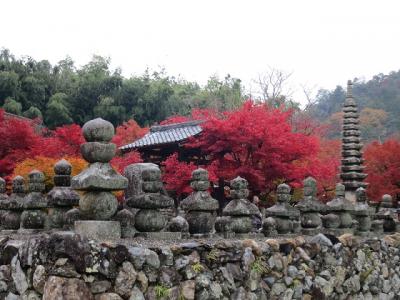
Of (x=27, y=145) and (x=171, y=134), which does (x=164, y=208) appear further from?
(x=171, y=134)

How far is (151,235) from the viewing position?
5.24 metres

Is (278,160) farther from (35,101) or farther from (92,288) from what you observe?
(35,101)

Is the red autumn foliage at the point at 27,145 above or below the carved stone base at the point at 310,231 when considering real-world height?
above

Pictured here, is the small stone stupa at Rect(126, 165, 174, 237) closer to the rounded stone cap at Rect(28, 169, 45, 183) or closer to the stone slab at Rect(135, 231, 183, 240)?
the stone slab at Rect(135, 231, 183, 240)

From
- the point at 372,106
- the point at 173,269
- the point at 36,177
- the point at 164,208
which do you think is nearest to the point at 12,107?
the point at 36,177

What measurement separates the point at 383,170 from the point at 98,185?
19.8m

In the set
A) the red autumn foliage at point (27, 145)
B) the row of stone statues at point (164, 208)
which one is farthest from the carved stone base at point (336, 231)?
the red autumn foliage at point (27, 145)

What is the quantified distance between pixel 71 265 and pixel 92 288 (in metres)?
0.24

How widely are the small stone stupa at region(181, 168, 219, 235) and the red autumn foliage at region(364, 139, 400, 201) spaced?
16.8 metres

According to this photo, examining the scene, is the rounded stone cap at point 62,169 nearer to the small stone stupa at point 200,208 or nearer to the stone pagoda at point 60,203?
the stone pagoda at point 60,203

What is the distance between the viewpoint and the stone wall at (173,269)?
4.07m

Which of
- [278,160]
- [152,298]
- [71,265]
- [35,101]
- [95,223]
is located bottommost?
[152,298]

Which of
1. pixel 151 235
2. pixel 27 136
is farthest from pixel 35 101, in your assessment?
pixel 151 235

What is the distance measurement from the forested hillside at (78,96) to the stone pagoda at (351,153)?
764 inches
